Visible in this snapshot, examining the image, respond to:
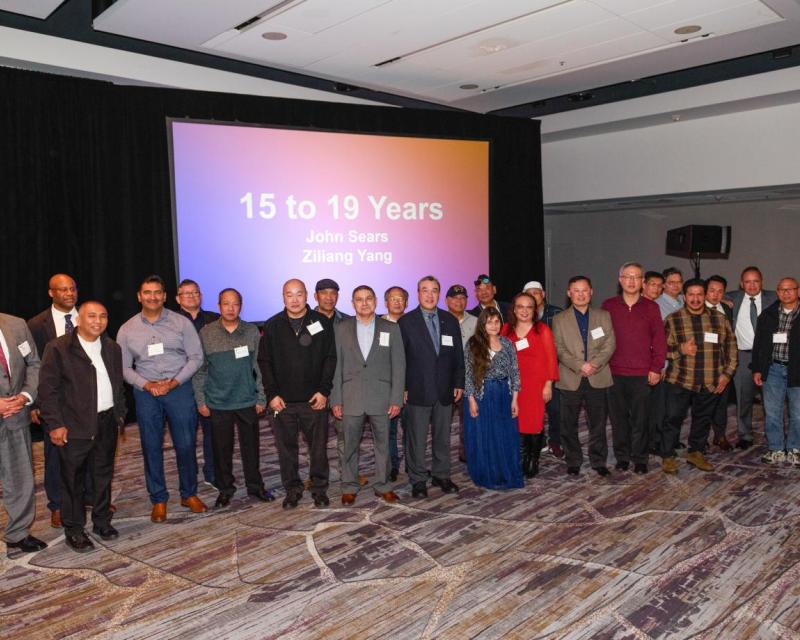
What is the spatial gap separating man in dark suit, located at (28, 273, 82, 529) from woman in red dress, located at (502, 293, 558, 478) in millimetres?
2945

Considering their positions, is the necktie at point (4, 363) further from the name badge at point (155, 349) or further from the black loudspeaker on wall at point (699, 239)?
the black loudspeaker on wall at point (699, 239)

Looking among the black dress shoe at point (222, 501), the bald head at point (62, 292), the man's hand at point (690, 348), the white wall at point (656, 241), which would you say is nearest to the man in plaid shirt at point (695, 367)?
the man's hand at point (690, 348)

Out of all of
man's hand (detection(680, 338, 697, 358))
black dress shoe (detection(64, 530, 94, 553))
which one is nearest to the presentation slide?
man's hand (detection(680, 338, 697, 358))

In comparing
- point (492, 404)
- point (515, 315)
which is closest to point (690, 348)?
point (515, 315)

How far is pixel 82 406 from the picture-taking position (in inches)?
151

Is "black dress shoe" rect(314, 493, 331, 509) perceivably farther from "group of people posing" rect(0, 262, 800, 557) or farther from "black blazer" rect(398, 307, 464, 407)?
"black blazer" rect(398, 307, 464, 407)

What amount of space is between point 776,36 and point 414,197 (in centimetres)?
369

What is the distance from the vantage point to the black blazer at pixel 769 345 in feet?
17.5

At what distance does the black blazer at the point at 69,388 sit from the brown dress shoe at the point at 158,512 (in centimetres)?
75

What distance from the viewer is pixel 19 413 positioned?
12.5ft

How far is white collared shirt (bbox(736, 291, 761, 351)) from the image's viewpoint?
6090 mm

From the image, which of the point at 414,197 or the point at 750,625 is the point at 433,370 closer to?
the point at 750,625

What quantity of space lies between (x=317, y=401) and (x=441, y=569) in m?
1.39

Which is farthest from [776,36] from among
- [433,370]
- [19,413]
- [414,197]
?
[19,413]
